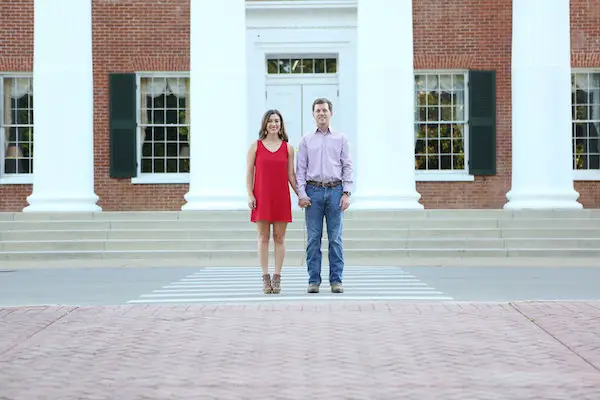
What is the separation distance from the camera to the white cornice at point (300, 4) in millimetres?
25281

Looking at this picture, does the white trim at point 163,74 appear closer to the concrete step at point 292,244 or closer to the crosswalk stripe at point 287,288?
the concrete step at point 292,244

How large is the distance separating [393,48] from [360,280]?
26.0 feet

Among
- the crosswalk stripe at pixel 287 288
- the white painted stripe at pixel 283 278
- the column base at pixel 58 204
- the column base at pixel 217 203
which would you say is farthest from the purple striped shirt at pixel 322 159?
the column base at pixel 58 204

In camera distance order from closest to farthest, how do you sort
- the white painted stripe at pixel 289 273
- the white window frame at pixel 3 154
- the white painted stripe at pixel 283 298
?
the white painted stripe at pixel 283 298 → the white painted stripe at pixel 289 273 → the white window frame at pixel 3 154

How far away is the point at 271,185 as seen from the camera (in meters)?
11.4

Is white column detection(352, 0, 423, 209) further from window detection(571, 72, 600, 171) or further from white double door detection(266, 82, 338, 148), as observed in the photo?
window detection(571, 72, 600, 171)

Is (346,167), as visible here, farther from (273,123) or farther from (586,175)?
(586,175)

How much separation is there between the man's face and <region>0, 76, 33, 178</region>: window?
52.0 feet

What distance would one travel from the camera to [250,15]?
2559cm

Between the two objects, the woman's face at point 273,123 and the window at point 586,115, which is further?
the window at point 586,115

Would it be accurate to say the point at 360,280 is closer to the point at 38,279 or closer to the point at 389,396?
the point at 38,279

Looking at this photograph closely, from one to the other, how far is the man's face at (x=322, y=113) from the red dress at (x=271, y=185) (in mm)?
439

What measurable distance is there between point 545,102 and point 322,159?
1032cm

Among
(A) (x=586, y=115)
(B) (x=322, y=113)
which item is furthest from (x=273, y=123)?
(A) (x=586, y=115)
